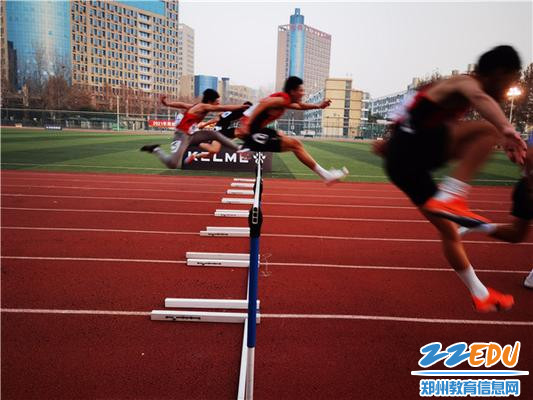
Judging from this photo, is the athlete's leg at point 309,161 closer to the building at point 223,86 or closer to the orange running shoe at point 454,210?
the orange running shoe at point 454,210

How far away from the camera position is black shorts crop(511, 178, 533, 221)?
2127 mm

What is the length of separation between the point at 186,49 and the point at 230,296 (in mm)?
144364

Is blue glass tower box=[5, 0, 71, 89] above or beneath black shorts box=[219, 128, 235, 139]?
above

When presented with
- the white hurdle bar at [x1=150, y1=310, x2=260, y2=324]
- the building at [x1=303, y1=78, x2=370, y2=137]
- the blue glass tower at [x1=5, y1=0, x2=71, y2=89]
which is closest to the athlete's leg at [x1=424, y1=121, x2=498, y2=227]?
the white hurdle bar at [x1=150, y1=310, x2=260, y2=324]

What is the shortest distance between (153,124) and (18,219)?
47367 mm

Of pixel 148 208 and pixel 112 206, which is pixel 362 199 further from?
pixel 112 206

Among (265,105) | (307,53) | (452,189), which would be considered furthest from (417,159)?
(307,53)

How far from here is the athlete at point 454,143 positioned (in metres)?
2.11

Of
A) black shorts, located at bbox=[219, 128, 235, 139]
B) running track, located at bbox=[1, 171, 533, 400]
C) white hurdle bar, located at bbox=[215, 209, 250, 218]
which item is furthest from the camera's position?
white hurdle bar, located at bbox=[215, 209, 250, 218]

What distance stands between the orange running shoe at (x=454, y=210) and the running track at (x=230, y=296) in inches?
54.9

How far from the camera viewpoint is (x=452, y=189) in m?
2.27

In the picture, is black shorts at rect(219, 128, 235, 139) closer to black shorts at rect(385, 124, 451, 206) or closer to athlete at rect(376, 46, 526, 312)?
athlete at rect(376, 46, 526, 312)

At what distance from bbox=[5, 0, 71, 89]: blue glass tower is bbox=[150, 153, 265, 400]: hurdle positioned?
9465cm

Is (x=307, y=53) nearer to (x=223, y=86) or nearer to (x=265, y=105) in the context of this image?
(x=223, y=86)
